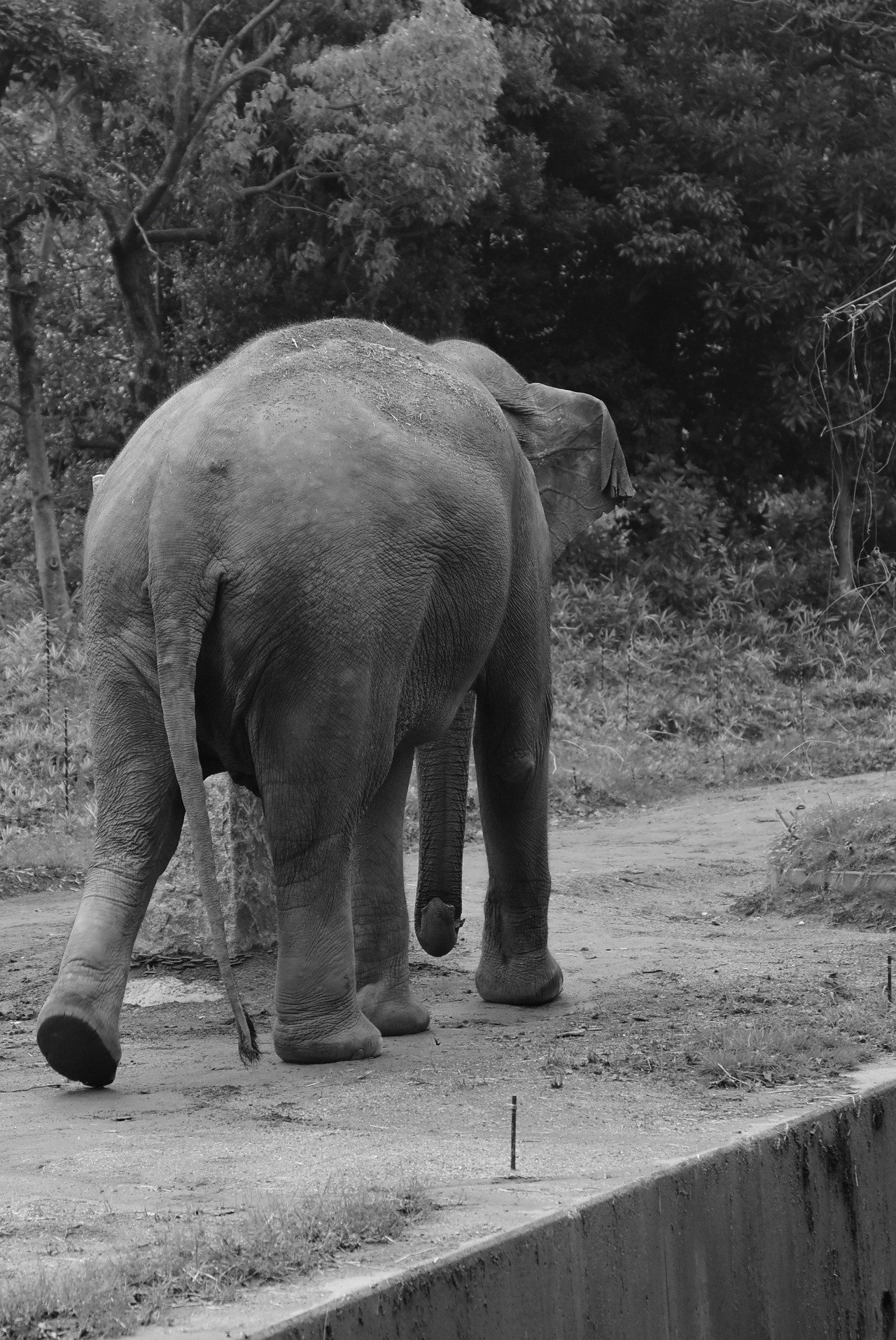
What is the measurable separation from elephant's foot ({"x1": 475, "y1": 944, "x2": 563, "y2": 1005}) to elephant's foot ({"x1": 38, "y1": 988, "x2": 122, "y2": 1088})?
Result: 1.93m

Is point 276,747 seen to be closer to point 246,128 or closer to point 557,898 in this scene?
point 557,898

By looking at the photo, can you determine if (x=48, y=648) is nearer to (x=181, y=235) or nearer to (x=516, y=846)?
(x=181, y=235)

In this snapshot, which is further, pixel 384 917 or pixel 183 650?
pixel 384 917

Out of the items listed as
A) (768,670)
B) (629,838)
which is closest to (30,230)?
(768,670)

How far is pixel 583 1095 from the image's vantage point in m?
4.44

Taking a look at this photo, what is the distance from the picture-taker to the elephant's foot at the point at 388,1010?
17.9ft

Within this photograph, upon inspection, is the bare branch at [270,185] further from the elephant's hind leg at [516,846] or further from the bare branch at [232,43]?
the elephant's hind leg at [516,846]

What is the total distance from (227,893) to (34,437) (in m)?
9.29

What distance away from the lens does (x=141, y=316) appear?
628 inches

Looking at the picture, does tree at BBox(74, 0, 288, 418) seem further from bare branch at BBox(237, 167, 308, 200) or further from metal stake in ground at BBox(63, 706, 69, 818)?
metal stake in ground at BBox(63, 706, 69, 818)

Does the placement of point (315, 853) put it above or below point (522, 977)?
above

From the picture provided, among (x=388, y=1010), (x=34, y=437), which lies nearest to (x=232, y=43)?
(x=34, y=437)

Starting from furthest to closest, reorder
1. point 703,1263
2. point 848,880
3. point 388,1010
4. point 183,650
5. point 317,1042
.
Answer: point 848,880, point 388,1010, point 317,1042, point 183,650, point 703,1263

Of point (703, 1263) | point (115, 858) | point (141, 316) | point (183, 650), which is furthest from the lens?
point (141, 316)
